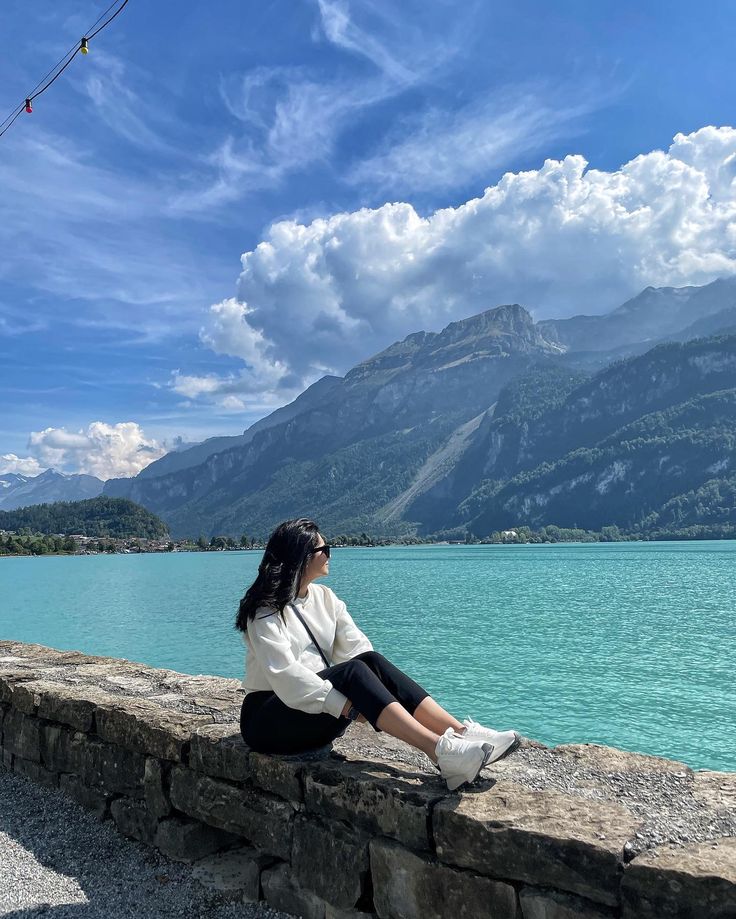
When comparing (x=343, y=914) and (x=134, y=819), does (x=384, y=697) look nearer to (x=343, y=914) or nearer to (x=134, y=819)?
(x=343, y=914)

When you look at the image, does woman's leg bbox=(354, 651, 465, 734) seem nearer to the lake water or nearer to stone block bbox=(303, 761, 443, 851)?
stone block bbox=(303, 761, 443, 851)

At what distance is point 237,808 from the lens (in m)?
4.85

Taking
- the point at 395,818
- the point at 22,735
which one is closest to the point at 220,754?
the point at 395,818

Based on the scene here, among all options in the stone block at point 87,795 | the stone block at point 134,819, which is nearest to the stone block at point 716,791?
the stone block at point 134,819

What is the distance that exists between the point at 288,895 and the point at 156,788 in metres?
1.48

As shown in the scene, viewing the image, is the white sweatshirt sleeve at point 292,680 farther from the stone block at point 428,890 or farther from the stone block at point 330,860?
the stone block at point 428,890

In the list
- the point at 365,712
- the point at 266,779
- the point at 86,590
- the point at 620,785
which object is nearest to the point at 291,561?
the point at 365,712

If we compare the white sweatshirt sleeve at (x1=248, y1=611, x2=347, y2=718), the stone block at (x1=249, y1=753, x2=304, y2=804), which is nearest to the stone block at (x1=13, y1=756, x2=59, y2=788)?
the stone block at (x1=249, y1=753, x2=304, y2=804)

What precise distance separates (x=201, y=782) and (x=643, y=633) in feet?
99.3

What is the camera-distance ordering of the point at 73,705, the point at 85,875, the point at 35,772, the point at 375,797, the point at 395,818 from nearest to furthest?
the point at 395,818
the point at 375,797
the point at 85,875
the point at 73,705
the point at 35,772

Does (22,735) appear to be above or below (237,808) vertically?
below

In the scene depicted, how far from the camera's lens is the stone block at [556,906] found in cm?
320

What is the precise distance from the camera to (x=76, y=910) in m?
4.62

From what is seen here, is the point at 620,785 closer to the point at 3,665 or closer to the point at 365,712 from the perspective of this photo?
the point at 365,712
